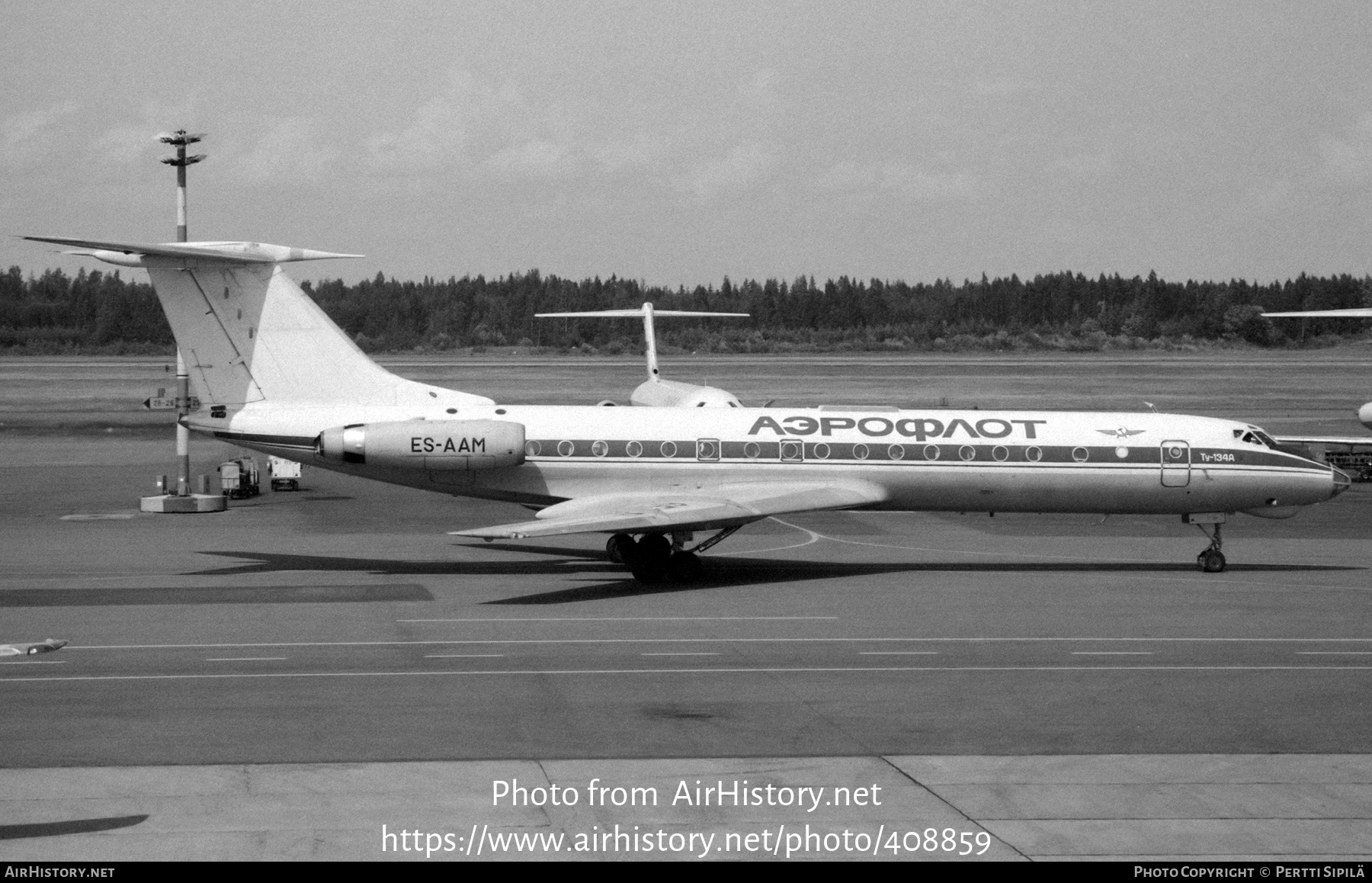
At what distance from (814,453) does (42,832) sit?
17.8 metres

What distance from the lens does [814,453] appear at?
2727cm

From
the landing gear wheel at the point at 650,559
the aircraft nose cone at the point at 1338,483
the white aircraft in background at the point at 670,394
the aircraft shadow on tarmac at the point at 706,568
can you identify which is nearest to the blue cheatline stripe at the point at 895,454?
the aircraft nose cone at the point at 1338,483

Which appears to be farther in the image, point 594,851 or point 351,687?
point 351,687

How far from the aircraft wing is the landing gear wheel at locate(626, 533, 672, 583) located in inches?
16.4

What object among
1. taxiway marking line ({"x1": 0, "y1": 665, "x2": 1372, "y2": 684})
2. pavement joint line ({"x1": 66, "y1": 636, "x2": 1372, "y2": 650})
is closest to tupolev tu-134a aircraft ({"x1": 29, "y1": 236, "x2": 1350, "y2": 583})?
pavement joint line ({"x1": 66, "y1": 636, "x2": 1372, "y2": 650})

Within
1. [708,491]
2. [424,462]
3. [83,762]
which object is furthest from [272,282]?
[83,762]

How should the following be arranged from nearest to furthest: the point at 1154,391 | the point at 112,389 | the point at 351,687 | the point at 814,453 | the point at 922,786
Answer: the point at 922,786 < the point at 351,687 < the point at 814,453 < the point at 1154,391 < the point at 112,389

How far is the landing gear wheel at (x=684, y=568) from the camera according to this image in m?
26.1

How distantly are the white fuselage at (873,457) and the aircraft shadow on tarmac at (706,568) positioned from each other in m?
1.16

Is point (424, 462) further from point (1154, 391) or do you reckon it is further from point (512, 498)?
point (1154, 391)

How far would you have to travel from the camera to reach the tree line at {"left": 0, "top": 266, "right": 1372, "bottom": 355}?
10962 cm

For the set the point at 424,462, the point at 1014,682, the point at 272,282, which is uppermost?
the point at 272,282

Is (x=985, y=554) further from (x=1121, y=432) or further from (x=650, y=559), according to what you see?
(x=650, y=559)

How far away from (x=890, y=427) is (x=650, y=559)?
18.2 ft
